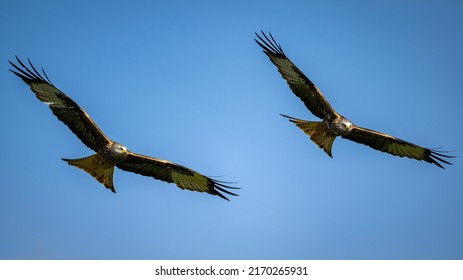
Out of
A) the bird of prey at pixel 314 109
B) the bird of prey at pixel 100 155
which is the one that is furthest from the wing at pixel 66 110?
the bird of prey at pixel 314 109

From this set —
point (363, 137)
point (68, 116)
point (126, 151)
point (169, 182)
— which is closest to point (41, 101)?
point (68, 116)

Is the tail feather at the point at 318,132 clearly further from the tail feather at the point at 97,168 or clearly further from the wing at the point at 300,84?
the tail feather at the point at 97,168

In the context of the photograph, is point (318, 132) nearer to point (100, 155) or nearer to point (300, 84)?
point (300, 84)

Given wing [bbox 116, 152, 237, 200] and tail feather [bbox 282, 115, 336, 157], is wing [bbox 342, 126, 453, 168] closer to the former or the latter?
tail feather [bbox 282, 115, 336, 157]

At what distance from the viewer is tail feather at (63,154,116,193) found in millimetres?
11227

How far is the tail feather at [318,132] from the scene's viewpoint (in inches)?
492

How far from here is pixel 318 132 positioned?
12.5m

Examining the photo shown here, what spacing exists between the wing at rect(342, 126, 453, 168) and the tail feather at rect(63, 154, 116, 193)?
484cm

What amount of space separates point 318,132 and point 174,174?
2983mm

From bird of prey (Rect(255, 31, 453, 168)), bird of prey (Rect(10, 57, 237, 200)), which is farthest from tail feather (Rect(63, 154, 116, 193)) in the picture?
bird of prey (Rect(255, 31, 453, 168))
